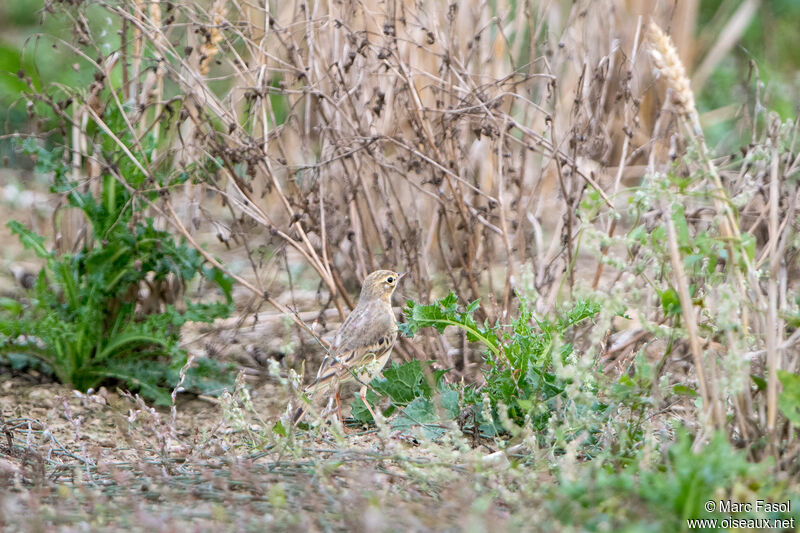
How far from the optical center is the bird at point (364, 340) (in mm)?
3961

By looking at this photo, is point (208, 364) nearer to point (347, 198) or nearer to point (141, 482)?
point (347, 198)

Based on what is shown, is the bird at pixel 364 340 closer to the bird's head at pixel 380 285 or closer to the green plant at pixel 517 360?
the bird's head at pixel 380 285

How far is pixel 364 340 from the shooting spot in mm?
4055

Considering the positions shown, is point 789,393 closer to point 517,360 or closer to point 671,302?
point 671,302

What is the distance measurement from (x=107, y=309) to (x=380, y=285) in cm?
141

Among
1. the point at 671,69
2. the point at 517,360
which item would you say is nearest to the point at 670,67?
the point at 671,69

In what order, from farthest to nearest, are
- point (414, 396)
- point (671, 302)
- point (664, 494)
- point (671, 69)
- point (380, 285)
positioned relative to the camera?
point (380, 285) < point (414, 396) < point (671, 302) < point (671, 69) < point (664, 494)

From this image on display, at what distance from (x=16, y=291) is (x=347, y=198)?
243cm

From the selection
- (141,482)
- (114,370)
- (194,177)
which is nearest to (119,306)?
(114,370)

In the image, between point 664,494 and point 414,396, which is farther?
point 414,396

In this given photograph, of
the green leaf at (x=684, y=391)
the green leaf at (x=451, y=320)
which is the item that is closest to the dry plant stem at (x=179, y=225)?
the green leaf at (x=451, y=320)

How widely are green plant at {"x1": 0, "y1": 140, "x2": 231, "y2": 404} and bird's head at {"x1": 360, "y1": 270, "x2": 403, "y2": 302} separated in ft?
2.36

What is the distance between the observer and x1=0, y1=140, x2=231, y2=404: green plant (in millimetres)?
4312

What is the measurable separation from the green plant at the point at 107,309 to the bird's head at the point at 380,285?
72 cm
